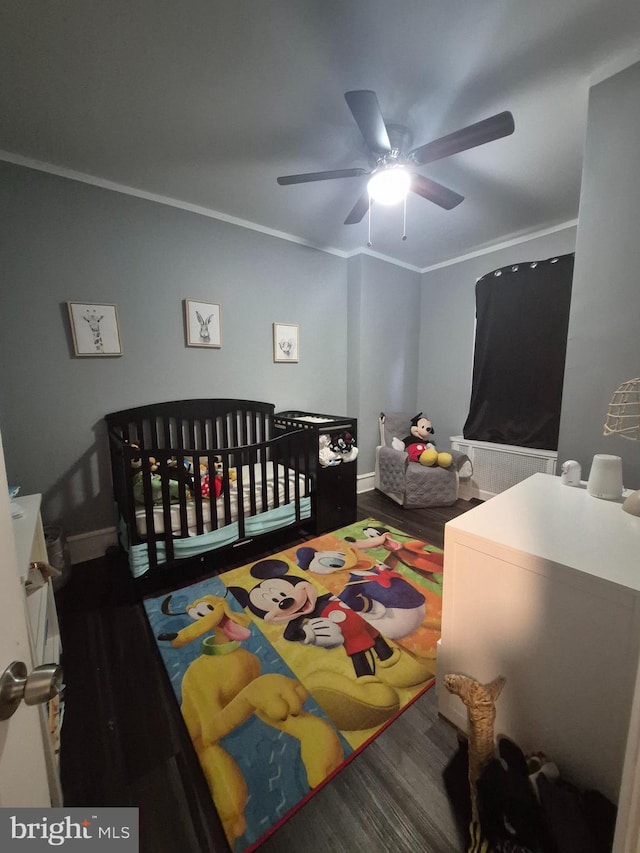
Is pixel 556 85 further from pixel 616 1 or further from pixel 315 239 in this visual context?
pixel 315 239

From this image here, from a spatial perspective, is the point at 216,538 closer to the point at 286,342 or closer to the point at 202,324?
the point at 202,324

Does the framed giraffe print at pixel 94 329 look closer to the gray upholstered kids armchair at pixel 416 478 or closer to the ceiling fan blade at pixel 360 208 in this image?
the ceiling fan blade at pixel 360 208

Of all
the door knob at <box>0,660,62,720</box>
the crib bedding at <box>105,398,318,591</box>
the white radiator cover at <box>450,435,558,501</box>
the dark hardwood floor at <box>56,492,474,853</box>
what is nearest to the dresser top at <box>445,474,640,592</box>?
the dark hardwood floor at <box>56,492,474,853</box>

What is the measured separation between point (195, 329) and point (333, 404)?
1.55 metres

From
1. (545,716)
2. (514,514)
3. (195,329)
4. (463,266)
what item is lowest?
(545,716)

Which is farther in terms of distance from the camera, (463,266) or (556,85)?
(463,266)

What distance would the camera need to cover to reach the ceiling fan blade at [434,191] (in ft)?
5.65

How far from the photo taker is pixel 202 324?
250 centimetres

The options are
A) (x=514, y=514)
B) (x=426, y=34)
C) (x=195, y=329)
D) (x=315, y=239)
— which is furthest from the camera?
(x=315, y=239)

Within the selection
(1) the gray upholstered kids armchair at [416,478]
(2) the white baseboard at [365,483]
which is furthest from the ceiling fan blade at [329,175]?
(2) the white baseboard at [365,483]

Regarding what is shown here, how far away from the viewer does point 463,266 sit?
11.0ft

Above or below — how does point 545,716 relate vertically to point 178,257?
below

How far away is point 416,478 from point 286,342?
69.0 inches

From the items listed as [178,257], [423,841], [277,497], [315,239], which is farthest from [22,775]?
[315,239]
